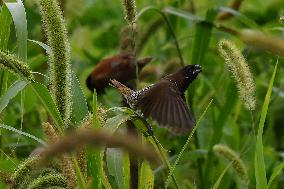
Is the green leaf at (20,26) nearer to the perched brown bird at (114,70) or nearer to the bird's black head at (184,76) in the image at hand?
Result: the bird's black head at (184,76)

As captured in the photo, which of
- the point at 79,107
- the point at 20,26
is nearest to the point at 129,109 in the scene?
the point at 79,107

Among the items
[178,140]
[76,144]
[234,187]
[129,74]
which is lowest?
[234,187]

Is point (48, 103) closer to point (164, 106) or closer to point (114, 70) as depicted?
point (164, 106)

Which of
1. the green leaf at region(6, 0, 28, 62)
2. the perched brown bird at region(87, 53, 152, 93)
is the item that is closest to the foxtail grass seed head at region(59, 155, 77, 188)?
the green leaf at region(6, 0, 28, 62)

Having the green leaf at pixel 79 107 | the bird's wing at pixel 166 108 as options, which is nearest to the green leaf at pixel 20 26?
the green leaf at pixel 79 107

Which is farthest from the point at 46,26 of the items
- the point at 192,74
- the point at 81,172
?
the point at 192,74

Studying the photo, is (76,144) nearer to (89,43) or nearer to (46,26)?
(46,26)

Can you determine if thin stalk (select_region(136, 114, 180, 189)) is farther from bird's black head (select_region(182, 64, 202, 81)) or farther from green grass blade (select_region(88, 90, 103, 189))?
bird's black head (select_region(182, 64, 202, 81))

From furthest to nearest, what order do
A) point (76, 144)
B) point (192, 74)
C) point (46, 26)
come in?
point (192, 74), point (46, 26), point (76, 144)
